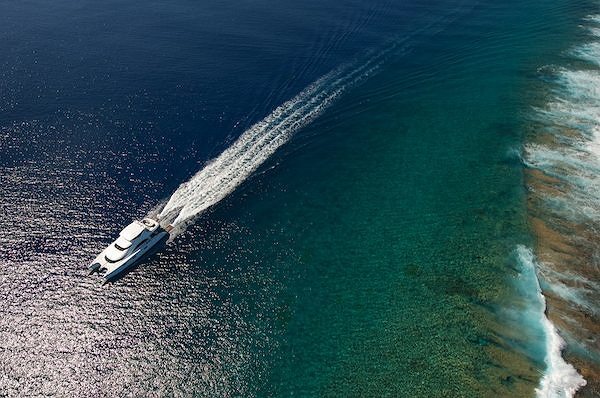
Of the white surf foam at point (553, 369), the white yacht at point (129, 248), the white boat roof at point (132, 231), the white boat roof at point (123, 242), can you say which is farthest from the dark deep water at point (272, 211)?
the white boat roof at point (132, 231)

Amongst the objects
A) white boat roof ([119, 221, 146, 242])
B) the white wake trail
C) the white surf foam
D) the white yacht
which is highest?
the white wake trail

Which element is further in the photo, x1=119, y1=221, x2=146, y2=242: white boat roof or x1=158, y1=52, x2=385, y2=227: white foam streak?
x1=158, y1=52, x2=385, y2=227: white foam streak

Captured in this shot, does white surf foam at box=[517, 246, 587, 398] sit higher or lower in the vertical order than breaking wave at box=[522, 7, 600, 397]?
lower

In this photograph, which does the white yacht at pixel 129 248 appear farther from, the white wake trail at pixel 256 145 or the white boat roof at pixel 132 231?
the white wake trail at pixel 256 145

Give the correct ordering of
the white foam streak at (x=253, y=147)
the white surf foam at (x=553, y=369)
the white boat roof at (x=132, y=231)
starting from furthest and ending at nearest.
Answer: the white foam streak at (x=253, y=147) < the white boat roof at (x=132, y=231) < the white surf foam at (x=553, y=369)

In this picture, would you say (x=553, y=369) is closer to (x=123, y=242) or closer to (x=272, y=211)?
Result: (x=272, y=211)

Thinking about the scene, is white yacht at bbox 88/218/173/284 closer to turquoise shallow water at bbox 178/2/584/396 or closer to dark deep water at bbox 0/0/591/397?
dark deep water at bbox 0/0/591/397

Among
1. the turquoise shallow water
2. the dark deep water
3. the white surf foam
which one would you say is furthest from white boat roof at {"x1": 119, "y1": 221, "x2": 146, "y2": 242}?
the white surf foam

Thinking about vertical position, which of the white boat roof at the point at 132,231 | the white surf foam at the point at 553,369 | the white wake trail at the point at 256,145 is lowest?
the white surf foam at the point at 553,369
